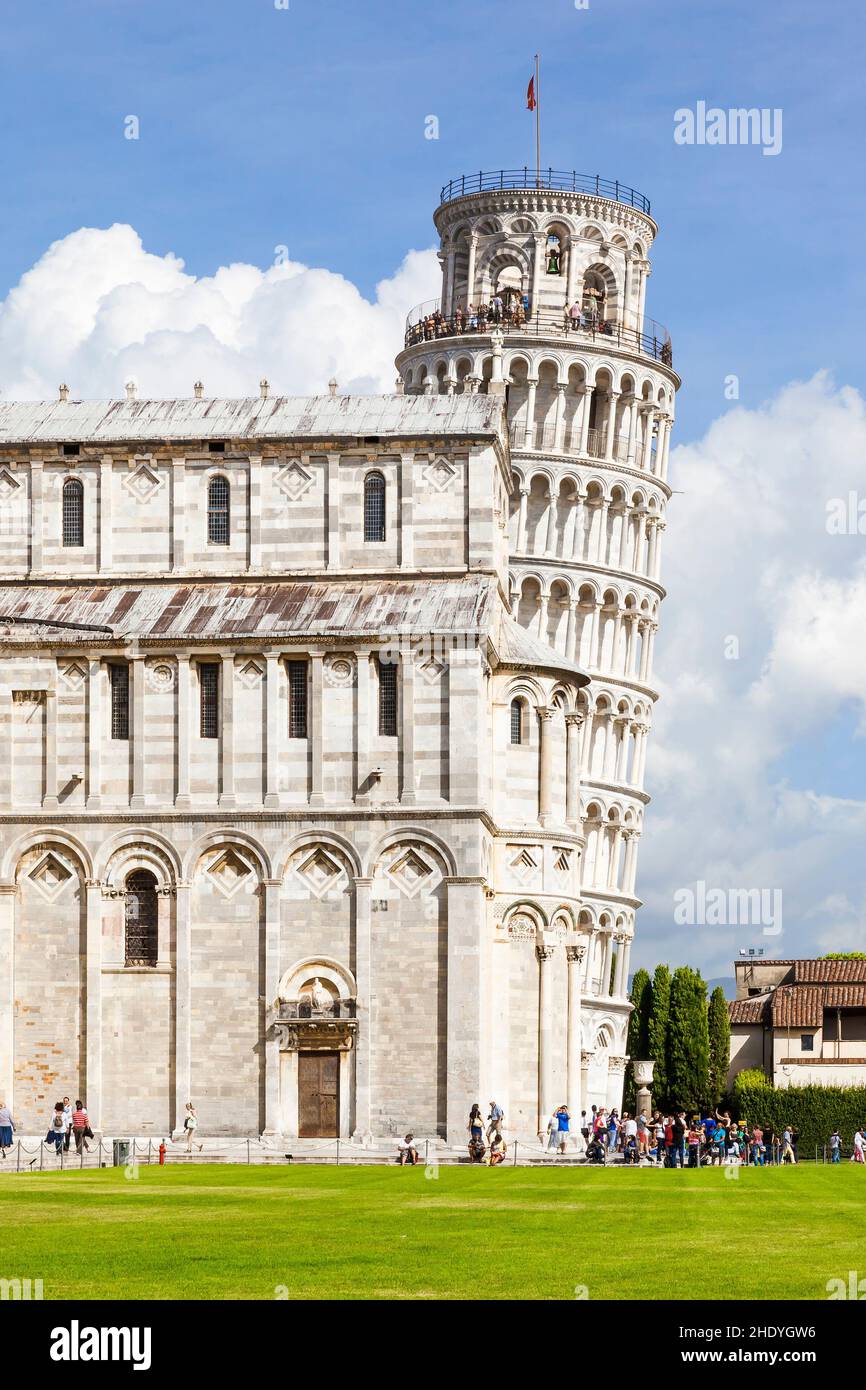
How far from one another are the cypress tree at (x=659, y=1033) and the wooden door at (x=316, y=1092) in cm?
4427

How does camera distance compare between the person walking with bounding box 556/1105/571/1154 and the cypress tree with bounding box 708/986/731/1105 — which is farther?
the cypress tree with bounding box 708/986/731/1105

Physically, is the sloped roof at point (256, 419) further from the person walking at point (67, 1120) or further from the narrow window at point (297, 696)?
the person walking at point (67, 1120)

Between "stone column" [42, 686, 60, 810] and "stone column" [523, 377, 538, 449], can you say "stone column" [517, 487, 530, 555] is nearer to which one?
"stone column" [523, 377, 538, 449]

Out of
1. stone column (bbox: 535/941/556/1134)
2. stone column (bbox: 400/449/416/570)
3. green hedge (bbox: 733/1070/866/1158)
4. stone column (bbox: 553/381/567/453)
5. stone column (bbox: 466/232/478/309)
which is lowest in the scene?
green hedge (bbox: 733/1070/866/1158)

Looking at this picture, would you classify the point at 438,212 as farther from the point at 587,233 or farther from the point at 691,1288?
the point at 691,1288

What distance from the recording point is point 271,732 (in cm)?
6719

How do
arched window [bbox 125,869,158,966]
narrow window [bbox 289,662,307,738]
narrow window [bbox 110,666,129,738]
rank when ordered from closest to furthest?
arched window [bbox 125,869,158,966]
narrow window [bbox 289,662,307,738]
narrow window [bbox 110,666,129,738]

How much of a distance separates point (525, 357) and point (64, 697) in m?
45.5

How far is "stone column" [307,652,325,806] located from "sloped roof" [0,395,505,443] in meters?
9.09

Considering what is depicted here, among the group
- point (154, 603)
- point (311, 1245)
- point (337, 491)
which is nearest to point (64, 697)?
point (154, 603)

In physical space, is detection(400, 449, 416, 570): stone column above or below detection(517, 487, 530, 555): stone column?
below

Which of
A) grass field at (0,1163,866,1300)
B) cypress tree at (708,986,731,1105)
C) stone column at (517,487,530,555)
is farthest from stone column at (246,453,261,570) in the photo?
cypress tree at (708,986,731,1105)

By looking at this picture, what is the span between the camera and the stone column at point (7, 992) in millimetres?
66500

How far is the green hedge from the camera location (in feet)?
317
